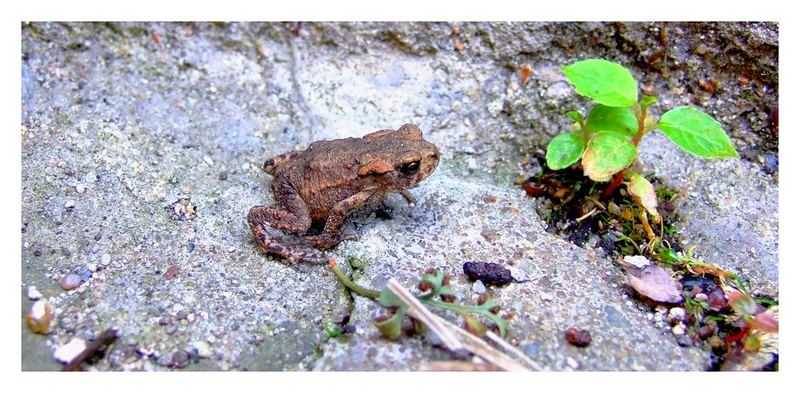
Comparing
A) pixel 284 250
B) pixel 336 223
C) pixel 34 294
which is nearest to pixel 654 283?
pixel 336 223

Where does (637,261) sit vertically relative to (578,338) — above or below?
above

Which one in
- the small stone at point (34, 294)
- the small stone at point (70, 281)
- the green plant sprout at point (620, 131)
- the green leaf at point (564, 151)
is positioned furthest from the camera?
the green leaf at point (564, 151)

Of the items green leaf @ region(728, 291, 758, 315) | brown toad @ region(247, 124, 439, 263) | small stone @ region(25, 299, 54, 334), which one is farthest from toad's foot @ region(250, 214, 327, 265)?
green leaf @ region(728, 291, 758, 315)

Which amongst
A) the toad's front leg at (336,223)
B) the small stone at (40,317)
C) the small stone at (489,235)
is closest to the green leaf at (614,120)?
the small stone at (489,235)

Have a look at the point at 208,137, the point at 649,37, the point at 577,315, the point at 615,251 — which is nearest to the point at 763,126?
the point at 649,37

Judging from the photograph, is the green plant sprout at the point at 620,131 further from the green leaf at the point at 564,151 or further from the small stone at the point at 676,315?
the small stone at the point at 676,315

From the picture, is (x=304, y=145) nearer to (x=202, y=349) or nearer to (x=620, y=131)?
(x=202, y=349)

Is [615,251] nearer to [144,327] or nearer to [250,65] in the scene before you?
[144,327]
